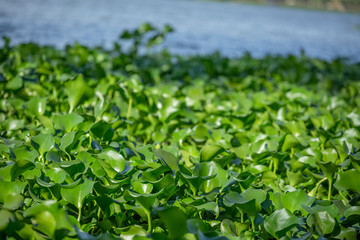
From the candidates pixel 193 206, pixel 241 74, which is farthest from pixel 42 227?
pixel 241 74

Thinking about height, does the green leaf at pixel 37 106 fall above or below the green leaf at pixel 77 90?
below

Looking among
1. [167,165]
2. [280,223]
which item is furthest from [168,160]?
[280,223]

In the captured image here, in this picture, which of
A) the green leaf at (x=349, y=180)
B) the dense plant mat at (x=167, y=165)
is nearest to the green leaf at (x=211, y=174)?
the dense plant mat at (x=167, y=165)

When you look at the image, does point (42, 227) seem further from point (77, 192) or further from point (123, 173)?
point (123, 173)

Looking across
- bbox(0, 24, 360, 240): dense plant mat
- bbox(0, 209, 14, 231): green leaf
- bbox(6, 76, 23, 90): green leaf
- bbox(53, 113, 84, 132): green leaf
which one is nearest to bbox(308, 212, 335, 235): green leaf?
bbox(0, 24, 360, 240): dense plant mat

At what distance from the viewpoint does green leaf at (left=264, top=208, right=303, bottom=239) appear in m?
0.93

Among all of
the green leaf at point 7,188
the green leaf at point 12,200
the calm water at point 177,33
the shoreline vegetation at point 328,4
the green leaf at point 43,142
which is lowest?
the shoreline vegetation at point 328,4

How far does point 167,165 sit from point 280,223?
1.18 feet

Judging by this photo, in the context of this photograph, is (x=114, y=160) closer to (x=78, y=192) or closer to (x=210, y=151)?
(x=78, y=192)

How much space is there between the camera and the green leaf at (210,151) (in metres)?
1.21

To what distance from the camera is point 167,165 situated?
1082 millimetres

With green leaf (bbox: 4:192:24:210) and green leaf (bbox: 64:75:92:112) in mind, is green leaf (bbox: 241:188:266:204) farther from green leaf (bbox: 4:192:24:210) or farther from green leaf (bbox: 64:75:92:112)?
green leaf (bbox: 64:75:92:112)

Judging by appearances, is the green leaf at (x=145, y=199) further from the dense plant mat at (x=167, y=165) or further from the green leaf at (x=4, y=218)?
the green leaf at (x=4, y=218)

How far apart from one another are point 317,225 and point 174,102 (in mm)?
1029
